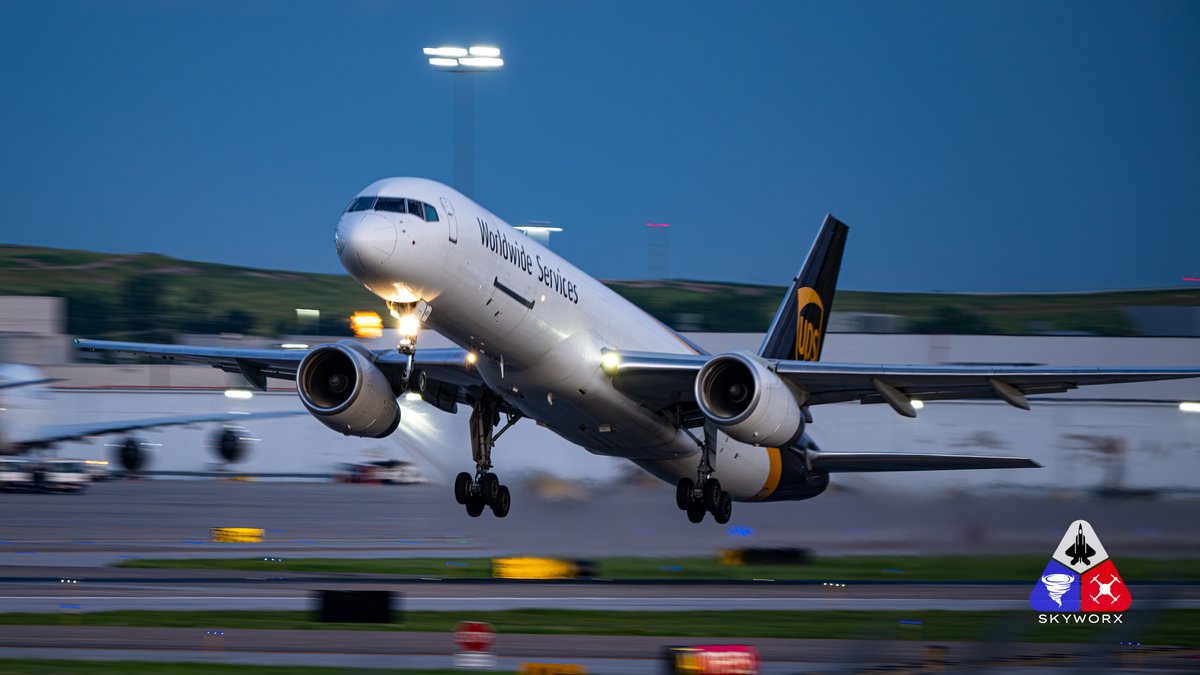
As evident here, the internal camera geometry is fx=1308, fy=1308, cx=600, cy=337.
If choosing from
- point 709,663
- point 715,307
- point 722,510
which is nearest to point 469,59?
point 722,510

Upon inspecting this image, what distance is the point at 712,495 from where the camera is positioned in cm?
2823

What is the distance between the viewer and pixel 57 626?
20.8m

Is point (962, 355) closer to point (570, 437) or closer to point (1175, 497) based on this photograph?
point (1175, 497)

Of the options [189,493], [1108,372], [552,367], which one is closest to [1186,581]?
[1108,372]

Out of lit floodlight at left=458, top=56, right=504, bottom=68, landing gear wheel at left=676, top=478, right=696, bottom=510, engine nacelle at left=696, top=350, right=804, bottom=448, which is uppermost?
lit floodlight at left=458, top=56, right=504, bottom=68

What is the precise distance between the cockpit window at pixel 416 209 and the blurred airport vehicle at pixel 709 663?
394 inches

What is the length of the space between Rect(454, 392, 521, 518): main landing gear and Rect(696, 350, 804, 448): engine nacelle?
16.8 feet

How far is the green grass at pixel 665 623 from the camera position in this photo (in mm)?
21047

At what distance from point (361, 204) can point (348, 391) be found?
6.78m

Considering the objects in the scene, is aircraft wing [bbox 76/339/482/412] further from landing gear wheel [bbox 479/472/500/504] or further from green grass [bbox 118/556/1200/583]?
green grass [bbox 118/556/1200/583]

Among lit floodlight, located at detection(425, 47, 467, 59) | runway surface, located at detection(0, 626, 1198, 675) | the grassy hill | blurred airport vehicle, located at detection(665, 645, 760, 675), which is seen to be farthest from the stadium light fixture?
the grassy hill


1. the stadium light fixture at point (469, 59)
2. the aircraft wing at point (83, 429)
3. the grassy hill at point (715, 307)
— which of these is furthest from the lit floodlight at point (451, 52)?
the grassy hill at point (715, 307)

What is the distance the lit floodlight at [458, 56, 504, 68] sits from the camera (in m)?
36.1

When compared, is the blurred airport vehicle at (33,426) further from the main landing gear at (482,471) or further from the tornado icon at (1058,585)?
the tornado icon at (1058,585)
